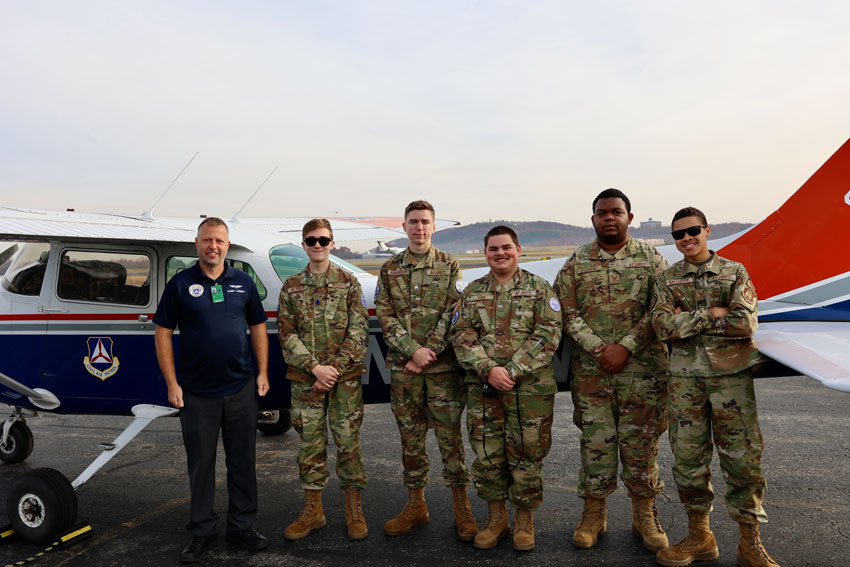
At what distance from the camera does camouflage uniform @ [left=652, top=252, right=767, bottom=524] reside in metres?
3.38

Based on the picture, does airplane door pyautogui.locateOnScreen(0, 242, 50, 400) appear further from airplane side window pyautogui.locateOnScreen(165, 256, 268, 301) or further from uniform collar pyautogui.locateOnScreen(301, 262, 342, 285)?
uniform collar pyautogui.locateOnScreen(301, 262, 342, 285)

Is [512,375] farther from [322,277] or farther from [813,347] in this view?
[813,347]

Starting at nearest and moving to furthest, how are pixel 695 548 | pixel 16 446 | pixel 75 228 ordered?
1. pixel 695 548
2. pixel 75 228
3. pixel 16 446

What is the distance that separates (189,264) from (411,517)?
2.57 meters

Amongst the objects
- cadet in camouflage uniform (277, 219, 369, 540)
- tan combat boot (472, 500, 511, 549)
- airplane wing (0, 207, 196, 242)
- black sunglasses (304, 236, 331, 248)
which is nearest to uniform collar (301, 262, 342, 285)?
cadet in camouflage uniform (277, 219, 369, 540)

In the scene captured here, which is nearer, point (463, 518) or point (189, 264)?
point (463, 518)

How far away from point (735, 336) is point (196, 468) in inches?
136

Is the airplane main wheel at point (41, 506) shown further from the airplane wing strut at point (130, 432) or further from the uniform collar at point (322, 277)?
the uniform collar at point (322, 277)

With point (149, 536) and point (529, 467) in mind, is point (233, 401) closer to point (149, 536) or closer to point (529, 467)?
point (149, 536)

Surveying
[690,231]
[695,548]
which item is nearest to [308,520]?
[695,548]

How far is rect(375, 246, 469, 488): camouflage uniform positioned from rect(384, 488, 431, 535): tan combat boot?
34cm

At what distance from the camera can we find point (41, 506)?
4.21 metres

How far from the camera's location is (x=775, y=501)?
15.4 ft

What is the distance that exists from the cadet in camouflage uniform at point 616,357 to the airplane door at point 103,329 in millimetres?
3180
